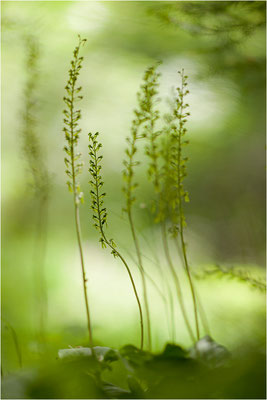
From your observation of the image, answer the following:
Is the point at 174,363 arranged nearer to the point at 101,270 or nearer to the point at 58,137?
the point at 101,270

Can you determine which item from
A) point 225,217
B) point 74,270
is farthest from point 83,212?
point 225,217

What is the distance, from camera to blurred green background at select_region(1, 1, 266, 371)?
0.47 metres

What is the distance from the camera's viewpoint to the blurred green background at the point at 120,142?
0.47 meters

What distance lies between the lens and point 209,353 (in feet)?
1.12

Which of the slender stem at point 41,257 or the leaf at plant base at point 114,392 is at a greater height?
the slender stem at point 41,257

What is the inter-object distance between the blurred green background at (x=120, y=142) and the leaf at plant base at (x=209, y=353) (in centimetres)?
10

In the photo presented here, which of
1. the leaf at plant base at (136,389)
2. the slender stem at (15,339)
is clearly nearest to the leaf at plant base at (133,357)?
the leaf at plant base at (136,389)

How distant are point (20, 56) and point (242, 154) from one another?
0.37m

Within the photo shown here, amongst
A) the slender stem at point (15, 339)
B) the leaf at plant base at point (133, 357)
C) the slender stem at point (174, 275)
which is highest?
the slender stem at point (174, 275)

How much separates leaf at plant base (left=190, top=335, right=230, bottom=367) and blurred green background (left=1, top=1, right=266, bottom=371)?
0.33 ft

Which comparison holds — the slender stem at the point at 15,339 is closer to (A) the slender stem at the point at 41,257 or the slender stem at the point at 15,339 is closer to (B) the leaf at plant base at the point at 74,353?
(A) the slender stem at the point at 41,257

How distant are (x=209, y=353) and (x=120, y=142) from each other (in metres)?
0.33

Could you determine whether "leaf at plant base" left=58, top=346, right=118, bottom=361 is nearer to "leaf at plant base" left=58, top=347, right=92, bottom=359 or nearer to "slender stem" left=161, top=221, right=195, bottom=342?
"leaf at plant base" left=58, top=347, right=92, bottom=359

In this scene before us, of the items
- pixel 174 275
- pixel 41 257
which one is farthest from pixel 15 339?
pixel 174 275
